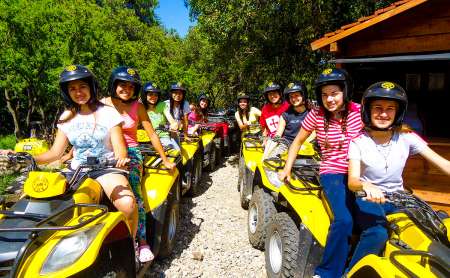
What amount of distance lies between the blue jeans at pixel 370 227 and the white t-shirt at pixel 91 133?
7.52 ft

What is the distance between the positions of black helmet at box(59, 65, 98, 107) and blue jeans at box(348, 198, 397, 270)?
252 cm

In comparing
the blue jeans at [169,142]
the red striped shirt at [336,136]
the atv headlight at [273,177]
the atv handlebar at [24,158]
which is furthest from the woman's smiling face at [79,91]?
the blue jeans at [169,142]

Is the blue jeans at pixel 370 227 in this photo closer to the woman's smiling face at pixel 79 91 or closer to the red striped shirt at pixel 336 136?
the red striped shirt at pixel 336 136

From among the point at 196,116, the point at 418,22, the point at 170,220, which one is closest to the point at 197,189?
the point at 196,116

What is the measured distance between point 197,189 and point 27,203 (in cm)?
548

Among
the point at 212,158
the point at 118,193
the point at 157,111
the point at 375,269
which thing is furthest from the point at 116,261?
the point at 212,158

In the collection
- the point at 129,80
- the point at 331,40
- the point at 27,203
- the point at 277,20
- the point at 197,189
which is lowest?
the point at 197,189

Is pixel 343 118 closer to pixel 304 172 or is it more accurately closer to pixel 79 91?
pixel 304 172

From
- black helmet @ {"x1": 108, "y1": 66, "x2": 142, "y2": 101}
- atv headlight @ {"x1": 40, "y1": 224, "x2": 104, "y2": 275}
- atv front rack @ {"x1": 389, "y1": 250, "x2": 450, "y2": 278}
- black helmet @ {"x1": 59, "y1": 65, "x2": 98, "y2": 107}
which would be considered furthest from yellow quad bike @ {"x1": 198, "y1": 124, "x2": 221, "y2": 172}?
atv front rack @ {"x1": 389, "y1": 250, "x2": 450, "y2": 278}

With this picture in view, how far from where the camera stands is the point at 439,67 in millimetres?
9391

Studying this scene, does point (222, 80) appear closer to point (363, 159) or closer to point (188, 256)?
point (188, 256)

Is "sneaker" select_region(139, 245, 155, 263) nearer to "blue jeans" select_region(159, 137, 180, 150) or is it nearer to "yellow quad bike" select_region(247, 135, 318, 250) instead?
"yellow quad bike" select_region(247, 135, 318, 250)

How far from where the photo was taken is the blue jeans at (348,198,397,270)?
2.51 m

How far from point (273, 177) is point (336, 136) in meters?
1.28
